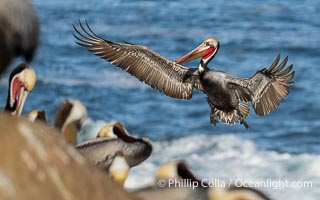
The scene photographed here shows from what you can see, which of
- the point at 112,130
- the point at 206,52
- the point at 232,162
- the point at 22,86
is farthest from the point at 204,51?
the point at 232,162

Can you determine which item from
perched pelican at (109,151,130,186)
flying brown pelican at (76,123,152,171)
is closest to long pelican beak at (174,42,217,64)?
flying brown pelican at (76,123,152,171)

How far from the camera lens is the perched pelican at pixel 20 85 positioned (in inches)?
311

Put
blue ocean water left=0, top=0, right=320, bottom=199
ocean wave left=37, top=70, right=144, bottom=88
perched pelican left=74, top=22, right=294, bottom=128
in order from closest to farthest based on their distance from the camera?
A: perched pelican left=74, top=22, right=294, bottom=128
blue ocean water left=0, top=0, right=320, bottom=199
ocean wave left=37, top=70, right=144, bottom=88

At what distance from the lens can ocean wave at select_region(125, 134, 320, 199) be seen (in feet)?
38.5

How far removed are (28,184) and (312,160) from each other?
399 inches

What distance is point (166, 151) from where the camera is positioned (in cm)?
1380

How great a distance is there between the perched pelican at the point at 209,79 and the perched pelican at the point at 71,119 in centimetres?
59

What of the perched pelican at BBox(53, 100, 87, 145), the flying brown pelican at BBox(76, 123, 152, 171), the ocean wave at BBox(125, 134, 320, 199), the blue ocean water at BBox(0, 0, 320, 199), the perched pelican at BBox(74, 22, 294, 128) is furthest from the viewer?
the blue ocean water at BBox(0, 0, 320, 199)

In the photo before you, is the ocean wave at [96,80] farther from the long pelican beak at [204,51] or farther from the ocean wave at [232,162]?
the long pelican beak at [204,51]

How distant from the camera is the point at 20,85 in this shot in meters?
8.04

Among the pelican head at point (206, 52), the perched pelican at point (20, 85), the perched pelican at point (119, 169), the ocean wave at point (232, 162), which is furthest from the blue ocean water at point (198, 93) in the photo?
the perched pelican at point (119, 169)

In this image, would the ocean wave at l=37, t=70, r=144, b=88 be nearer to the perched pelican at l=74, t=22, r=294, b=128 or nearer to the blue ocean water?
the blue ocean water

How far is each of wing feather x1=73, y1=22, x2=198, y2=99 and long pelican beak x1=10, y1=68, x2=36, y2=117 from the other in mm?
452

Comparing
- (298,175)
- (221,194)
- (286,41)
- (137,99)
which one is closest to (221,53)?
(286,41)
